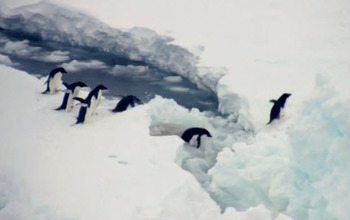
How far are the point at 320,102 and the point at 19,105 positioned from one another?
212cm

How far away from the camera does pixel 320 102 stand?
2.62 meters

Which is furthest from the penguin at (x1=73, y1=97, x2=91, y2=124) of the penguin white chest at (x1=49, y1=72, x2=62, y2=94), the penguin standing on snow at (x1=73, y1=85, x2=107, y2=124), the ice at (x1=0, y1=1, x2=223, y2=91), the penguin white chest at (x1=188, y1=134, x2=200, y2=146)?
the ice at (x1=0, y1=1, x2=223, y2=91)

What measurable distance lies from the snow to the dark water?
110mm

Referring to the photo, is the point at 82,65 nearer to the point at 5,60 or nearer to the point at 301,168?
the point at 5,60

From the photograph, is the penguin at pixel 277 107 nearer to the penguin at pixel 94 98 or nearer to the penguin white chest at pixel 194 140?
the penguin white chest at pixel 194 140

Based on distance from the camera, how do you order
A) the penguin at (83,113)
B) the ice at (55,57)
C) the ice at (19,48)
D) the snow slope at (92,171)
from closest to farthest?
1. the snow slope at (92,171)
2. the penguin at (83,113)
3. the ice at (55,57)
4. the ice at (19,48)

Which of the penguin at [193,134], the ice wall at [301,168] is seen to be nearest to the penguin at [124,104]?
the penguin at [193,134]

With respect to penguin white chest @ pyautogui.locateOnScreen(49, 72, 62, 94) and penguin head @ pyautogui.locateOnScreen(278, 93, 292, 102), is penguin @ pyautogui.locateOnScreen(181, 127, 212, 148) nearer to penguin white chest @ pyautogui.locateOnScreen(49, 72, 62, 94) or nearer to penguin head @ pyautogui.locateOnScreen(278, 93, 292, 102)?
penguin head @ pyautogui.locateOnScreen(278, 93, 292, 102)

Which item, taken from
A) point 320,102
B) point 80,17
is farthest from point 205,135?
point 80,17

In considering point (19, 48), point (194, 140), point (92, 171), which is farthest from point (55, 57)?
point (92, 171)

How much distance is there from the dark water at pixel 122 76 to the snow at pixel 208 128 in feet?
0.36

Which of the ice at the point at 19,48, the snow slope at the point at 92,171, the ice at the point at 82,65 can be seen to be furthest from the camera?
the ice at the point at 19,48

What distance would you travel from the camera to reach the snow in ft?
7.95

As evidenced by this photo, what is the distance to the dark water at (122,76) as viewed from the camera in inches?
190
